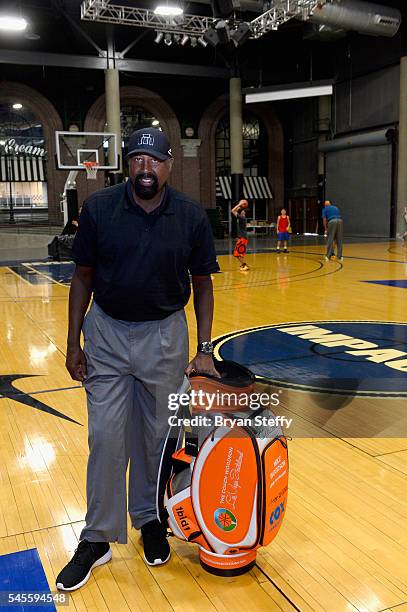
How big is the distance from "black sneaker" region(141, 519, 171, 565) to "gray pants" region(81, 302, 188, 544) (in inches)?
4.5

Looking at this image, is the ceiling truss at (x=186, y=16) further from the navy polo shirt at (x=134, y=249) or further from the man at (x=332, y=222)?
the navy polo shirt at (x=134, y=249)

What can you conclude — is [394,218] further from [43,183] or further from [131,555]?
[131,555]

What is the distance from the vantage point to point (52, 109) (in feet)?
78.1

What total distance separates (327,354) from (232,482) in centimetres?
340

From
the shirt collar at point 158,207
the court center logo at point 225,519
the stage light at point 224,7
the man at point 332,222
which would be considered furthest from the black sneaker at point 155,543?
the stage light at point 224,7

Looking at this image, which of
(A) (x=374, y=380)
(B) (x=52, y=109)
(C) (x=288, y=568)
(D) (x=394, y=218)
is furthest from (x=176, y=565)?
(B) (x=52, y=109)

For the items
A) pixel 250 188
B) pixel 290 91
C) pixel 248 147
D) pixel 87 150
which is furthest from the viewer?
pixel 248 147

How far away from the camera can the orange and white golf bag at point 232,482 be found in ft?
6.58

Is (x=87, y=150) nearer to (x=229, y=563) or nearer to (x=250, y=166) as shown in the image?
(x=250, y=166)

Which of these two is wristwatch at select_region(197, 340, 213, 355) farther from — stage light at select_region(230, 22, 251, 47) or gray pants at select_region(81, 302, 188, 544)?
stage light at select_region(230, 22, 251, 47)

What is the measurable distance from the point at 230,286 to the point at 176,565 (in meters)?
7.87

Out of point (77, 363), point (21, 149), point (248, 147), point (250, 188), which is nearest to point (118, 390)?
point (77, 363)

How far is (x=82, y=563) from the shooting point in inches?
85.3

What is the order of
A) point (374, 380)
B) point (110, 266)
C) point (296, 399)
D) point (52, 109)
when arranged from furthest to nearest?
point (52, 109) → point (374, 380) → point (296, 399) → point (110, 266)
